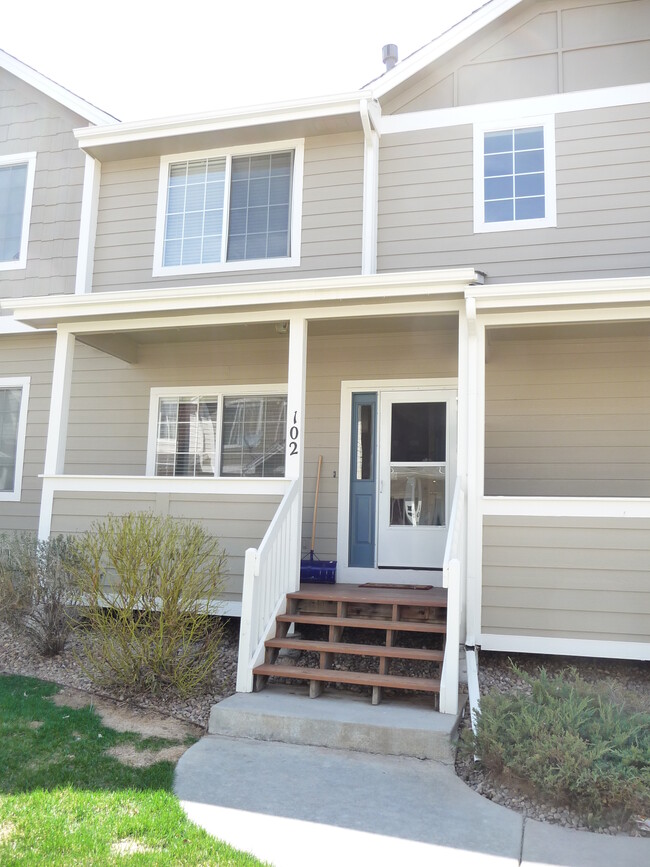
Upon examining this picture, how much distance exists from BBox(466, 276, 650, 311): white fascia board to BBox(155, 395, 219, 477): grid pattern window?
3.71 meters

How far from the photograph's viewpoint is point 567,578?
5.96m

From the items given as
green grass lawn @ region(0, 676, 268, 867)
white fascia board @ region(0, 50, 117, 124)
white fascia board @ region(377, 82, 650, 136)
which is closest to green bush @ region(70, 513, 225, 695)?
green grass lawn @ region(0, 676, 268, 867)

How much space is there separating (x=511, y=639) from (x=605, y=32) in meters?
6.35

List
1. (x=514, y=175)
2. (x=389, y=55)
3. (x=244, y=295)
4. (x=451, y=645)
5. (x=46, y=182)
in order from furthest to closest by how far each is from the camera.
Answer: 1. (x=389, y=55)
2. (x=46, y=182)
3. (x=514, y=175)
4. (x=244, y=295)
5. (x=451, y=645)

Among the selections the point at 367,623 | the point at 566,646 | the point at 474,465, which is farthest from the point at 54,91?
the point at 566,646

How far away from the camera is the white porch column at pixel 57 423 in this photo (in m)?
7.47

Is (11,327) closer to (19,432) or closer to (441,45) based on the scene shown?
(19,432)

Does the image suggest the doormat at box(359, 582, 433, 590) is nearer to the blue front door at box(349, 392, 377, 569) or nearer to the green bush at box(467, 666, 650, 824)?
the blue front door at box(349, 392, 377, 569)

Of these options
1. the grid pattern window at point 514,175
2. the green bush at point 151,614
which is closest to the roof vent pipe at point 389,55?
the grid pattern window at point 514,175

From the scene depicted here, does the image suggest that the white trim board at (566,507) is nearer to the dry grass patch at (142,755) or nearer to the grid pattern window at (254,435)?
the grid pattern window at (254,435)

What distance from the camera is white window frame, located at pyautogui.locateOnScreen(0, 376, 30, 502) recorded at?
9.20 meters

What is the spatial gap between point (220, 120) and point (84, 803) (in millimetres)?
6996

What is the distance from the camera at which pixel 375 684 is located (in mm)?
5250

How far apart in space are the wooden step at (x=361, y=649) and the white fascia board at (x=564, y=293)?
113 inches
